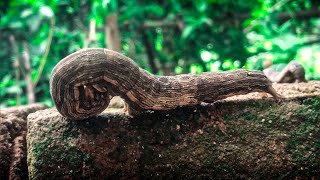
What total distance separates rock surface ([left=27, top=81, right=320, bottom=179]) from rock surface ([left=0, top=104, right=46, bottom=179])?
0.31 metres

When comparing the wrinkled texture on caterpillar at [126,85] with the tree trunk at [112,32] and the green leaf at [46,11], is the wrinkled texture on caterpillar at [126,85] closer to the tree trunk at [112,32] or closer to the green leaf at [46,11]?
the green leaf at [46,11]

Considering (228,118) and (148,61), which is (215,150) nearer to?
(228,118)

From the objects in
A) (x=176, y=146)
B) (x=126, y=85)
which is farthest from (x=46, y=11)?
(x=176, y=146)

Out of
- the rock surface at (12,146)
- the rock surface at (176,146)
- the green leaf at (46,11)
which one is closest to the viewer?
the rock surface at (176,146)

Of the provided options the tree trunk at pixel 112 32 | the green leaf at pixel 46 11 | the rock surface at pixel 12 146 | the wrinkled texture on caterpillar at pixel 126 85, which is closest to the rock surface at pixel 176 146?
the wrinkled texture on caterpillar at pixel 126 85

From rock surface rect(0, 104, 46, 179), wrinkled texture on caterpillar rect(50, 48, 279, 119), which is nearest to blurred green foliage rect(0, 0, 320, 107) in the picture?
rock surface rect(0, 104, 46, 179)

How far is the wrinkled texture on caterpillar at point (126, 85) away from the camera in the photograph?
205 cm

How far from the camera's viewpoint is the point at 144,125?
234cm

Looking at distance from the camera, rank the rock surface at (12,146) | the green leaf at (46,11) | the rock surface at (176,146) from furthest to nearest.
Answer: the green leaf at (46,11), the rock surface at (12,146), the rock surface at (176,146)

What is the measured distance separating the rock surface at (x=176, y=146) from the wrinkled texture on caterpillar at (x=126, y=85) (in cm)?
13

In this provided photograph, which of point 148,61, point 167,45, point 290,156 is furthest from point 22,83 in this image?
point 290,156

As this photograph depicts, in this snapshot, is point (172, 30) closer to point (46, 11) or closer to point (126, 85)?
point (46, 11)

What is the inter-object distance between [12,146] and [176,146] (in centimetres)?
127

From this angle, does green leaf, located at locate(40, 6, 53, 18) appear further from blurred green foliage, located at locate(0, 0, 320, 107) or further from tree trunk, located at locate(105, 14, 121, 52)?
tree trunk, located at locate(105, 14, 121, 52)
